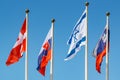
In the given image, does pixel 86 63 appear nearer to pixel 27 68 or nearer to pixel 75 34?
pixel 75 34

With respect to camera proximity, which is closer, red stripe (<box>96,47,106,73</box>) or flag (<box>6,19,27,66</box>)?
red stripe (<box>96,47,106,73</box>)

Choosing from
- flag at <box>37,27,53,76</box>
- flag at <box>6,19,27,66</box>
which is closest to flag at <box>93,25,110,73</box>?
flag at <box>37,27,53,76</box>

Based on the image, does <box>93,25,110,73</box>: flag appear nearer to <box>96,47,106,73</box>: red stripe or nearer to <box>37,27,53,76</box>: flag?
<box>96,47,106,73</box>: red stripe

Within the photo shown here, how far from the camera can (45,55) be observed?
41.5 metres

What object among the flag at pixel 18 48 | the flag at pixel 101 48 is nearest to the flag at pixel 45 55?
the flag at pixel 18 48

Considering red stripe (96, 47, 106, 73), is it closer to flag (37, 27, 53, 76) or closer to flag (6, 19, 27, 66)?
flag (37, 27, 53, 76)

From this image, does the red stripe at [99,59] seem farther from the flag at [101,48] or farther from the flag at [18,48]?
the flag at [18,48]

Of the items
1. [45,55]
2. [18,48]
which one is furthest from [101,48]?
[18,48]

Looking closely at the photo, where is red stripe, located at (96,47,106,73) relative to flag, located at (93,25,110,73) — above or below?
below

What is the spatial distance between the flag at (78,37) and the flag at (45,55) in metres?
2.61

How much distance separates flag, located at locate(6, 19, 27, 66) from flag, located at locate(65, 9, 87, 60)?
403 centimetres

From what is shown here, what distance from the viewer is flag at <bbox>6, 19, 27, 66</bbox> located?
40750 millimetres

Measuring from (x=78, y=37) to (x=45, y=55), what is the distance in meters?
3.33

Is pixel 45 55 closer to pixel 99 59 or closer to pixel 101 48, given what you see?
pixel 99 59
